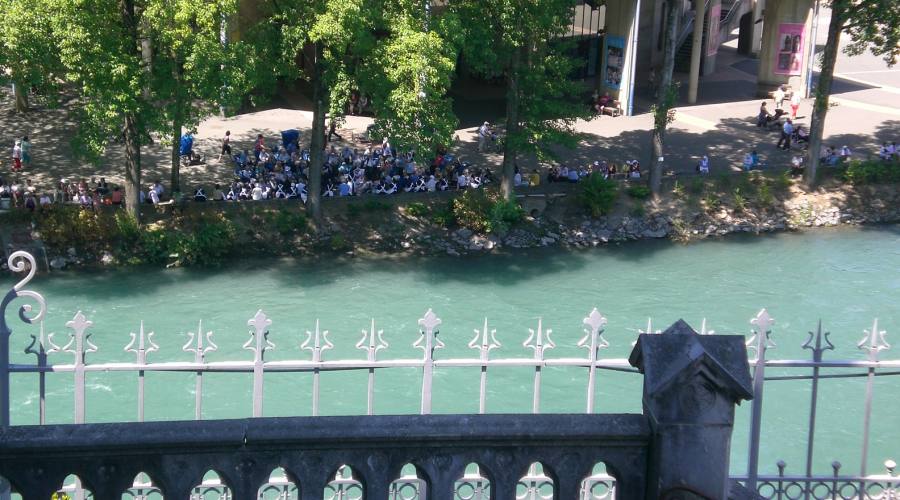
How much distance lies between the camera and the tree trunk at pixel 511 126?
29.6m

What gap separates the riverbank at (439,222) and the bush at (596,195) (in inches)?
7.0

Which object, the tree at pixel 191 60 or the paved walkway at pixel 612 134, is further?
the paved walkway at pixel 612 134

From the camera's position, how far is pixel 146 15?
2445 centimetres

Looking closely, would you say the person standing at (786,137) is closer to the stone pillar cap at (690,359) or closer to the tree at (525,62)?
the tree at (525,62)

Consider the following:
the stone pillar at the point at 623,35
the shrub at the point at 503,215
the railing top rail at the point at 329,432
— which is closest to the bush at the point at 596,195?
the shrub at the point at 503,215

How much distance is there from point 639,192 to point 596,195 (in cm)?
141

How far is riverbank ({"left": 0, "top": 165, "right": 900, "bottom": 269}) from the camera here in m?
27.1

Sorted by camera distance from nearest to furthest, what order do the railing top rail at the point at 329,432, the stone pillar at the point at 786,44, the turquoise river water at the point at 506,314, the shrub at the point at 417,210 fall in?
the railing top rail at the point at 329,432 → the turquoise river water at the point at 506,314 → the shrub at the point at 417,210 → the stone pillar at the point at 786,44

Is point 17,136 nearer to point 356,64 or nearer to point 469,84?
point 356,64

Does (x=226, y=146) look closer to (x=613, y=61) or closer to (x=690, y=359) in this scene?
(x=613, y=61)

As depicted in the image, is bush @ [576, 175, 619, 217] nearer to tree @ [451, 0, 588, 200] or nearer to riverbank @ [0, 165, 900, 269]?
riverbank @ [0, 165, 900, 269]

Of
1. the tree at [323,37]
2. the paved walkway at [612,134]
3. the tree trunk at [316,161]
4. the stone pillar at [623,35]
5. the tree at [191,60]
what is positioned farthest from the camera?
the stone pillar at [623,35]

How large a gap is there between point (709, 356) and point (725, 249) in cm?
2424

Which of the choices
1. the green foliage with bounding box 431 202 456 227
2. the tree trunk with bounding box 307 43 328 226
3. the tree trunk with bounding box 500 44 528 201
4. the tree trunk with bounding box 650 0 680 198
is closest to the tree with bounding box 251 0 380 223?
the tree trunk with bounding box 307 43 328 226
